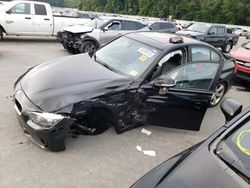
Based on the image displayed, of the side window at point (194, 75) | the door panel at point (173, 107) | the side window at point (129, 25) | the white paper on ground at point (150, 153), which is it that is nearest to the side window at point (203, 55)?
the side window at point (194, 75)

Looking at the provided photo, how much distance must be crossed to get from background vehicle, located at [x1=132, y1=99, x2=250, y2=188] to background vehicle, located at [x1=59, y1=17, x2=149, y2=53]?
29.5 feet

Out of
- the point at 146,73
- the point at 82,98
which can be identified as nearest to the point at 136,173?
the point at 82,98

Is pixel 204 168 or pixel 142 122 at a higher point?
pixel 204 168

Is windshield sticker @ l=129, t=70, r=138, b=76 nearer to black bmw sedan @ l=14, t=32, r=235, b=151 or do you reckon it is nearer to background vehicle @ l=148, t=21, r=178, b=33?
black bmw sedan @ l=14, t=32, r=235, b=151

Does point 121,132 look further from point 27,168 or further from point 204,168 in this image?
point 204,168

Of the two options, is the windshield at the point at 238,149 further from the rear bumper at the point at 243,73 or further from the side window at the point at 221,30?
the side window at the point at 221,30

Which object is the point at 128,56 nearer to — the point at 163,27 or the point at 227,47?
the point at 163,27

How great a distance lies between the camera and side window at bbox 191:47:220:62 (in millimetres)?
5615

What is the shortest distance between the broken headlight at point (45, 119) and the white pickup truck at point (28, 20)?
9.88m

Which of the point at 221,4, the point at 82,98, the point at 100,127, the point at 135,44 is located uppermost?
the point at 135,44

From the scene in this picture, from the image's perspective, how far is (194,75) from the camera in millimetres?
5395

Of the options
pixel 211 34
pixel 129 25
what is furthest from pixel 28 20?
pixel 211 34

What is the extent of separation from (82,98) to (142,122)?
3.78 ft

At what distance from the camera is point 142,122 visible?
495cm
